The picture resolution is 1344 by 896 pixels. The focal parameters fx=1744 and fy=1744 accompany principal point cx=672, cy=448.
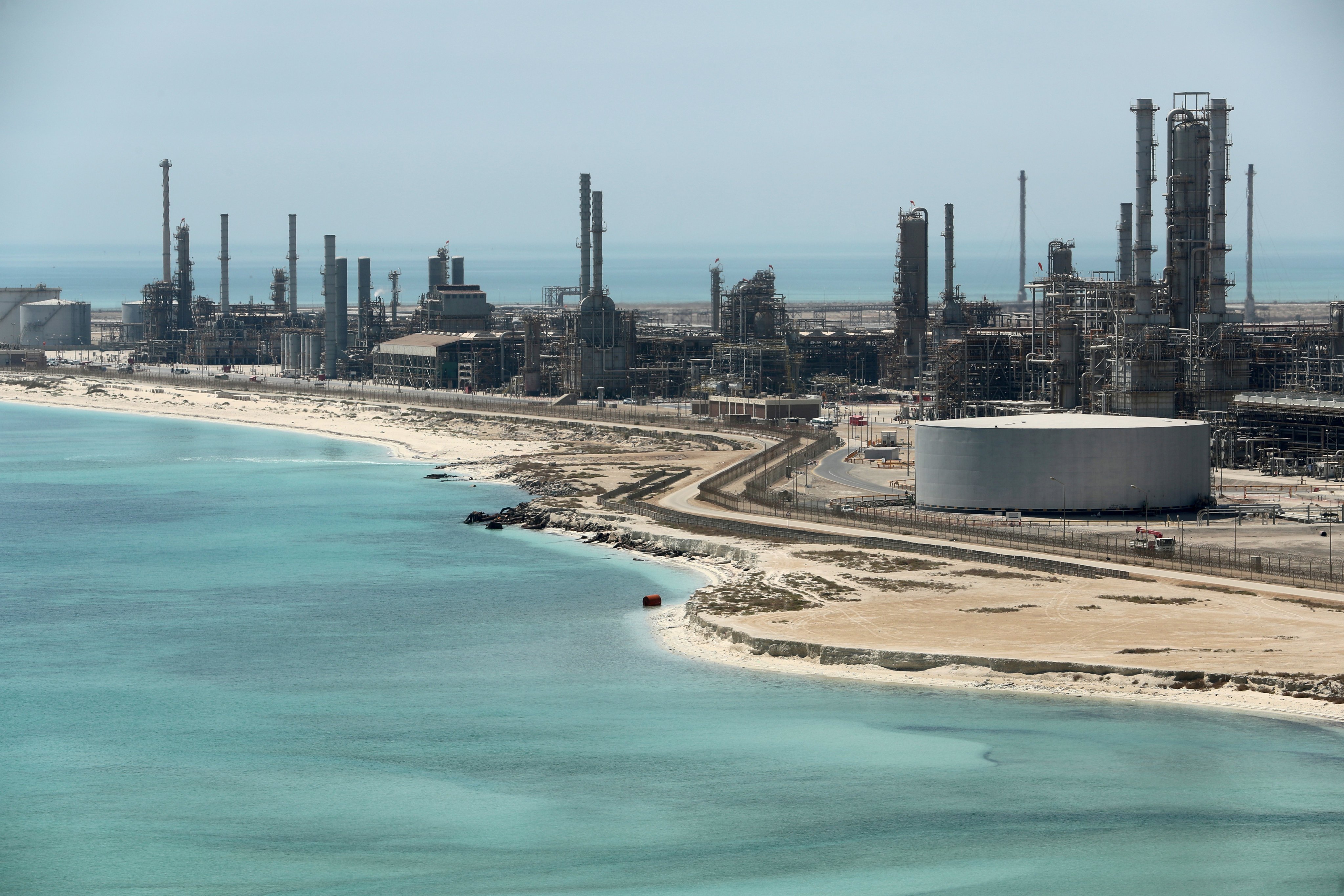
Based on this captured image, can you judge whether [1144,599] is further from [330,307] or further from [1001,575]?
[330,307]

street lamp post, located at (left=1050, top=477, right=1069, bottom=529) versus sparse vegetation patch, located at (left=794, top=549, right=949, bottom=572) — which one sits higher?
street lamp post, located at (left=1050, top=477, right=1069, bottom=529)

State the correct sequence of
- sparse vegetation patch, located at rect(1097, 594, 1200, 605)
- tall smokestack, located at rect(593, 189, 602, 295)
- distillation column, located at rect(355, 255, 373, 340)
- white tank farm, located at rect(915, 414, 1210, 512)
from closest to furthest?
sparse vegetation patch, located at rect(1097, 594, 1200, 605) < white tank farm, located at rect(915, 414, 1210, 512) < tall smokestack, located at rect(593, 189, 602, 295) < distillation column, located at rect(355, 255, 373, 340)

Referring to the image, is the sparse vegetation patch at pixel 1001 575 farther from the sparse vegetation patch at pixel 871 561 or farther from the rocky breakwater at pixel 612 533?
the rocky breakwater at pixel 612 533

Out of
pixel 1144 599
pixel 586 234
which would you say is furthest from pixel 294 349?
pixel 1144 599

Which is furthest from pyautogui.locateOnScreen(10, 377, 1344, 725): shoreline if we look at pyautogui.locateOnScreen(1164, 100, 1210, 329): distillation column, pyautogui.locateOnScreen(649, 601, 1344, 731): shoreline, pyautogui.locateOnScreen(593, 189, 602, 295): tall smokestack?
pyautogui.locateOnScreen(1164, 100, 1210, 329): distillation column

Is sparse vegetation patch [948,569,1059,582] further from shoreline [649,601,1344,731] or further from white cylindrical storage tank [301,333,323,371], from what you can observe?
white cylindrical storage tank [301,333,323,371]

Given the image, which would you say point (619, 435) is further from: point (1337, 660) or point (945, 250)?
point (1337, 660)

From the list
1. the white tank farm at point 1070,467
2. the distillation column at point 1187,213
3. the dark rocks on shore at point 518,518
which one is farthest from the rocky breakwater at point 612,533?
the distillation column at point 1187,213
